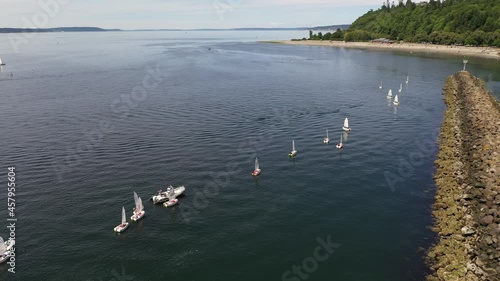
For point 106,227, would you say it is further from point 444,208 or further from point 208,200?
point 444,208

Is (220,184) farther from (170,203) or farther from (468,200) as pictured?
(468,200)

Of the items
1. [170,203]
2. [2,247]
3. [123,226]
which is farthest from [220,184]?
[2,247]

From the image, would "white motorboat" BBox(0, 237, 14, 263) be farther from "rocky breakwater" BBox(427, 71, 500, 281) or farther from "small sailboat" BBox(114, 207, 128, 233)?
A: "rocky breakwater" BBox(427, 71, 500, 281)

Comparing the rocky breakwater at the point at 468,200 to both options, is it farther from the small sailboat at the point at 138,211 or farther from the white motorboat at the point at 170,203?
the small sailboat at the point at 138,211

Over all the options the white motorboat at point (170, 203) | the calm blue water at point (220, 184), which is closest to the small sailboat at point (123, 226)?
the calm blue water at point (220, 184)

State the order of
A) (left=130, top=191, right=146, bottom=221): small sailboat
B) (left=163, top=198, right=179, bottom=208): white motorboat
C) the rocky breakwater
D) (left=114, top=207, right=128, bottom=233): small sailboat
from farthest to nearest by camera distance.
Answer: (left=163, top=198, right=179, bottom=208): white motorboat → (left=130, top=191, right=146, bottom=221): small sailboat → (left=114, top=207, right=128, bottom=233): small sailboat → the rocky breakwater

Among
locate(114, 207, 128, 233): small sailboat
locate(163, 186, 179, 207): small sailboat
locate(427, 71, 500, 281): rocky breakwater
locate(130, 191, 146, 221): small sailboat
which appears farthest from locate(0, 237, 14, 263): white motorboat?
locate(427, 71, 500, 281): rocky breakwater

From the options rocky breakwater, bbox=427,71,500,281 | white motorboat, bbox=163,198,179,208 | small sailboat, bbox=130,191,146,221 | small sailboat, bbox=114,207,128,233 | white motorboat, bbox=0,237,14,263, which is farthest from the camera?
white motorboat, bbox=163,198,179,208
